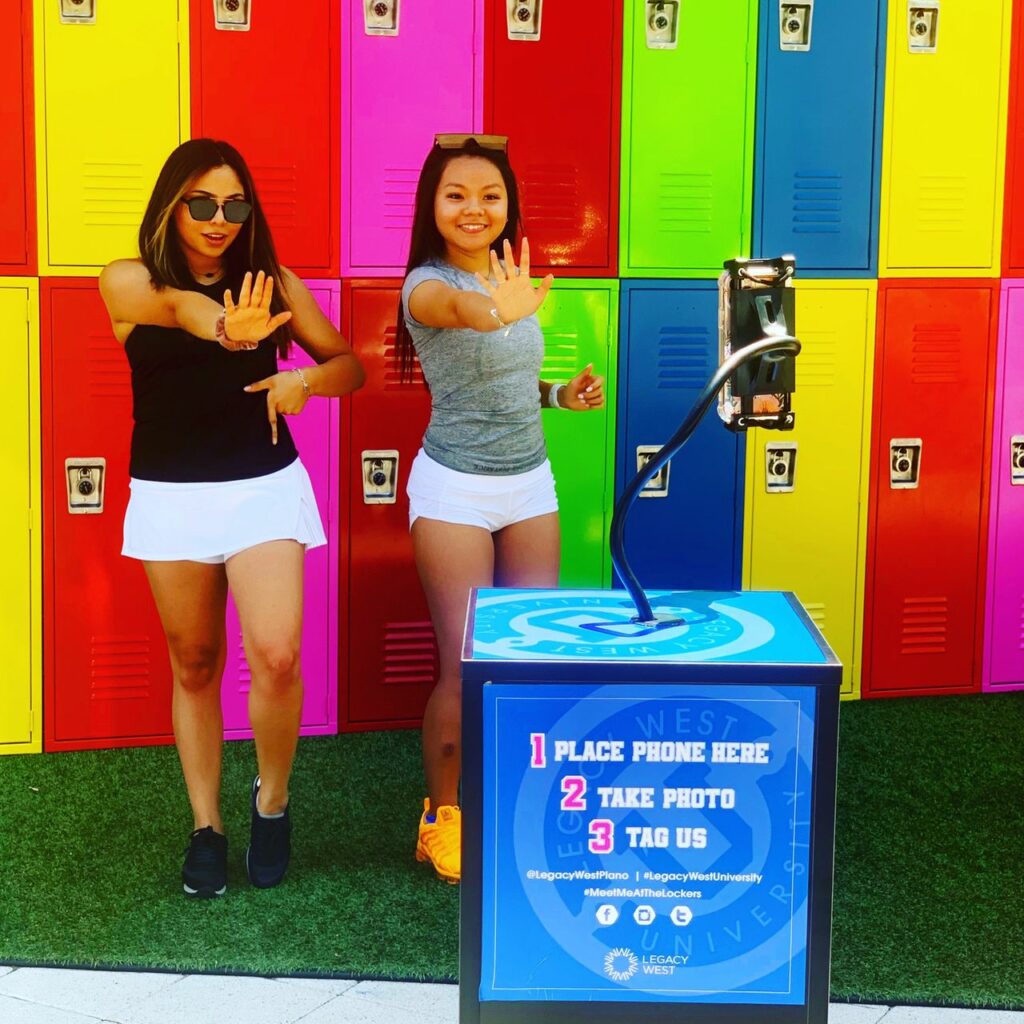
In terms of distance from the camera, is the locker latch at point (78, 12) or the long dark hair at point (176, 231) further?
the locker latch at point (78, 12)

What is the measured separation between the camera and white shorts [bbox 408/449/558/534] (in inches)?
112

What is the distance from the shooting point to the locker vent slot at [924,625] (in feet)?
14.3

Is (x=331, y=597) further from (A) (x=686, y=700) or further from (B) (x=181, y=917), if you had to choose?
(A) (x=686, y=700)

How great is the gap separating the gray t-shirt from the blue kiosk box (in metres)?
1.34

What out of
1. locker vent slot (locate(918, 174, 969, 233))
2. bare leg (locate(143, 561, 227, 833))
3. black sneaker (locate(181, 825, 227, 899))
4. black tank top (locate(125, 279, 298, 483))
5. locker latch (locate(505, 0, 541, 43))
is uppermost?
Result: locker latch (locate(505, 0, 541, 43))

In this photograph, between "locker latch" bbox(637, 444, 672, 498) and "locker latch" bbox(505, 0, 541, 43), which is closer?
"locker latch" bbox(505, 0, 541, 43)

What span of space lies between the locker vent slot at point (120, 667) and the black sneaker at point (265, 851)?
41.4 inches

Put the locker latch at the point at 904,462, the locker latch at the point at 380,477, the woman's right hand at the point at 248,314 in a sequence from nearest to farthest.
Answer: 1. the woman's right hand at the point at 248,314
2. the locker latch at the point at 380,477
3. the locker latch at the point at 904,462

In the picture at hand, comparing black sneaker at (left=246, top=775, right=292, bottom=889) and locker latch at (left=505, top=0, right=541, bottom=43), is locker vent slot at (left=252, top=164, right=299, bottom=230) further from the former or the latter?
black sneaker at (left=246, top=775, right=292, bottom=889)

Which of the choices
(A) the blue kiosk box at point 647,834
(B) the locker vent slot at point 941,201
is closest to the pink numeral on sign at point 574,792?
(A) the blue kiosk box at point 647,834

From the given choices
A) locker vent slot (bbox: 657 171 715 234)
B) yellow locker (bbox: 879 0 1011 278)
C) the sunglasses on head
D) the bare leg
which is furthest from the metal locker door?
yellow locker (bbox: 879 0 1011 278)

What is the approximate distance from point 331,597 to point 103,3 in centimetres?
164

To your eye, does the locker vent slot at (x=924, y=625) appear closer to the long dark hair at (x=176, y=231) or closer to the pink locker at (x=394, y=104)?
the pink locker at (x=394, y=104)

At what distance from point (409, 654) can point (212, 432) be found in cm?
146
